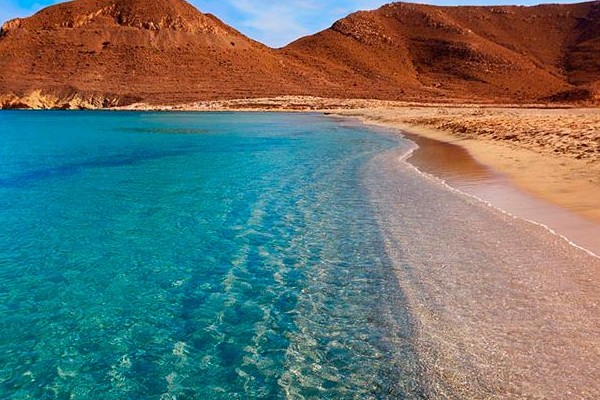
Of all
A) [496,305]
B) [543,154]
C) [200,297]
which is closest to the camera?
[496,305]

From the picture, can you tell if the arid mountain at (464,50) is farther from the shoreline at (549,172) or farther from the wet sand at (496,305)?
the wet sand at (496,305)

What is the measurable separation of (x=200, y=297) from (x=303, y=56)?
165m

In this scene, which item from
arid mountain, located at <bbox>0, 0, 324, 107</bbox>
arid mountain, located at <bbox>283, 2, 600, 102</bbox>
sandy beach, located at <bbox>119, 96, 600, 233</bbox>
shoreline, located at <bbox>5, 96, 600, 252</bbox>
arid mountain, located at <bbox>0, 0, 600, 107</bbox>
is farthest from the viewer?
arid mountain, located at <bbox>283, 2, 600, 102</bbox>

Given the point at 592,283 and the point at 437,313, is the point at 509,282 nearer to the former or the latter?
the point at 592,283

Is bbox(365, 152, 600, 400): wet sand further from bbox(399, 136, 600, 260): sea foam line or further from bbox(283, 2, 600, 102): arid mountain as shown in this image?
bbox(283, 2, 600, 102): arid mountain

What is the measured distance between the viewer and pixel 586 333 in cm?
616

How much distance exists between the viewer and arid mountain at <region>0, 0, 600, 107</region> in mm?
122750

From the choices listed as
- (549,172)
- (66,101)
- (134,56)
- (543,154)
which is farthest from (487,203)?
(134,56)

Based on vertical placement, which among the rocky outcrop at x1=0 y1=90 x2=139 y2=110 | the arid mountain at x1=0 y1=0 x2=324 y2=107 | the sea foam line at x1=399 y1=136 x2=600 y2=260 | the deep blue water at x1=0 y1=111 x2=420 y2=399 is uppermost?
the arid mountain at x1=0 y1=0 x2=324 y2=107

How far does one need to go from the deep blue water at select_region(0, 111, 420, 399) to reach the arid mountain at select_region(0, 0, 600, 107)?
9608 cm

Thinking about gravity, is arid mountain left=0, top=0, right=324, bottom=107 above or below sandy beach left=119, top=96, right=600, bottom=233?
above

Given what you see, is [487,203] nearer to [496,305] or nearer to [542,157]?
Answer: [496,305]

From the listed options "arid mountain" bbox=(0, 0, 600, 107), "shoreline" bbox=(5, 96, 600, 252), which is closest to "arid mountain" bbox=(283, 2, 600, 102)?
"arid mountain" bbox=(0, 0, 600, 107)

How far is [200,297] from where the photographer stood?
7836 mm
